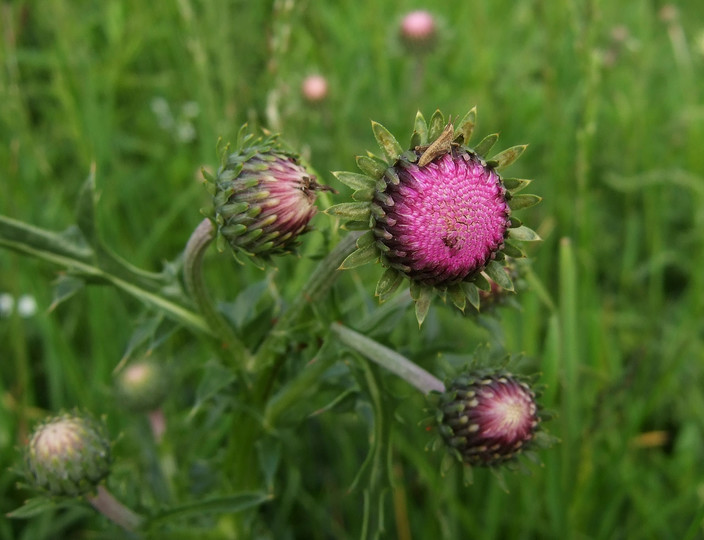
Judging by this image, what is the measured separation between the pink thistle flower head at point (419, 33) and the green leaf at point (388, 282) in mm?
3070

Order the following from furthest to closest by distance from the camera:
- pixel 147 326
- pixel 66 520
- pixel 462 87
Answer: pixel 462 87, pixel 66 520, pixel 147 326

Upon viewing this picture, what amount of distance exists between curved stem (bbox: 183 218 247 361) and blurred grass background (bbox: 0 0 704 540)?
286mm

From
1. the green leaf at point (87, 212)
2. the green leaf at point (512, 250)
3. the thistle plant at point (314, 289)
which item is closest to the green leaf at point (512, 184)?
the thistle plant at point (314, 289)

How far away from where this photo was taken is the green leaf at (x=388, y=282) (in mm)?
1584

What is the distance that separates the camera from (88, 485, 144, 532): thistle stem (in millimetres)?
2115

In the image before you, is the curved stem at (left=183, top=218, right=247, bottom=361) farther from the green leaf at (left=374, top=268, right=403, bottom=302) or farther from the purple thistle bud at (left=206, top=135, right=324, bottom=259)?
the green leaf at (left=374, top=268, right=403, bottom=302)

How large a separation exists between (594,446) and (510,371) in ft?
3.37

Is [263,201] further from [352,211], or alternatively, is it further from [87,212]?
[87,212]

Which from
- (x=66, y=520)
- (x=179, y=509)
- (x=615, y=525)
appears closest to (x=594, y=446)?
(x=615, y=525)

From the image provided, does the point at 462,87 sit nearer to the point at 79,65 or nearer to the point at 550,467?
the point at 79,65

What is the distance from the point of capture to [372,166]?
159 cm

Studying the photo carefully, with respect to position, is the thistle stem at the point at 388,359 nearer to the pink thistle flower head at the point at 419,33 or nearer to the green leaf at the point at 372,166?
the green leaf at the point at 372,166

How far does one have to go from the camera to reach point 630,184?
388 cm

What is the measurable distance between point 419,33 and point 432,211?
10.2 feet
